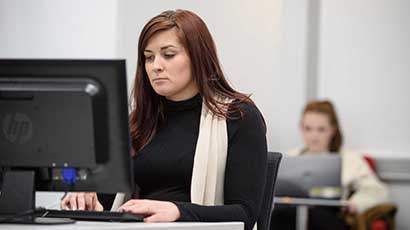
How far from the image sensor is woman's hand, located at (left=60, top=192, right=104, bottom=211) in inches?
115

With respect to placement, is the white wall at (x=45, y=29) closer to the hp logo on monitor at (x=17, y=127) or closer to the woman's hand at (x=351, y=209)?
the woman's hand at (x=351, y=209)

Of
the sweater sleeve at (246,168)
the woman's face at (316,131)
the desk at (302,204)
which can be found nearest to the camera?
the sweater sleeve at (246,168)

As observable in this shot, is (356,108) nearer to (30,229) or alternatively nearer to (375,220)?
(375,220)

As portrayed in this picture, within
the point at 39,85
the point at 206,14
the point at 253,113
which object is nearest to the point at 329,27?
the point at 206,14

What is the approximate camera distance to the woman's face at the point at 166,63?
287cm

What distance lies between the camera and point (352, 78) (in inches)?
291

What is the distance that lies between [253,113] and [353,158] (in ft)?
13.0

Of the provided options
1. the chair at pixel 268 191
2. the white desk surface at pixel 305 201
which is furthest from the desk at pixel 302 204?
the chair at pixel 268 191

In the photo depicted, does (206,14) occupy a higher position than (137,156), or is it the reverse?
(206,14)

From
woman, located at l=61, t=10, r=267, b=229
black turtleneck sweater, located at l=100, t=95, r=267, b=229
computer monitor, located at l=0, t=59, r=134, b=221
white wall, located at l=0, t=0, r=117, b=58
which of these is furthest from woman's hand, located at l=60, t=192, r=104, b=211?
white wall, located at l=0, t=0, r=117, b=58

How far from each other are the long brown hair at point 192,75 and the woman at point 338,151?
3.68 metres

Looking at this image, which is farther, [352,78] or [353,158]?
[352,78]

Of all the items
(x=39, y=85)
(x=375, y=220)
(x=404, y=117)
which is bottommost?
(x=375, y=220)

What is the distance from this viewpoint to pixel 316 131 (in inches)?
263
